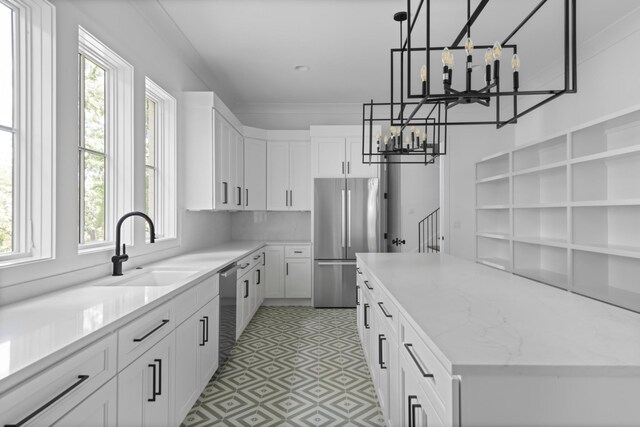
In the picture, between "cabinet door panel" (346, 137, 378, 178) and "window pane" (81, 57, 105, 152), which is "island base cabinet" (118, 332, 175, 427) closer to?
"window pane" (81, 57, 105, 152)

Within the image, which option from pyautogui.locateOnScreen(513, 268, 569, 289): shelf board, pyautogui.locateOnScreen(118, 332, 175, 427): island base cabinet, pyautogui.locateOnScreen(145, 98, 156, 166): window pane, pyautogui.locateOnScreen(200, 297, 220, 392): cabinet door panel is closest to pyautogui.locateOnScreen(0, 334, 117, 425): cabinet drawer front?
pyautogui.locateOnScreen(118, 332, 175, 427): island base cabinet

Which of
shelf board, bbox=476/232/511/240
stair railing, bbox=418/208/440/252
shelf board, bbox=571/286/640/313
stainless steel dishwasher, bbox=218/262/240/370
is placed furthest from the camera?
stair railing, bbox=418/208/440/252

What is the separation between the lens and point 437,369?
1043mm

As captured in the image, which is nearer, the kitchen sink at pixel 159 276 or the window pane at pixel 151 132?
the kitchen sink at pixel 159 276

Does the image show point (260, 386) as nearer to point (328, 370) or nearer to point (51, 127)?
point (328, 370)

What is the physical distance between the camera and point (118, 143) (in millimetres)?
2605

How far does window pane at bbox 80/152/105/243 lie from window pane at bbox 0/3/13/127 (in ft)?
1.95

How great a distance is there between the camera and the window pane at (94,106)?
7.63ft

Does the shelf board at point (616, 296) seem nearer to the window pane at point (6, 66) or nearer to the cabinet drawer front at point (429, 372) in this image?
the cabinet drawer front at point (429, 372)

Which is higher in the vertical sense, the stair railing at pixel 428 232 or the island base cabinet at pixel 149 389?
the stair railing at pixel 428 232

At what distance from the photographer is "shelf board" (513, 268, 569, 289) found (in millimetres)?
3422

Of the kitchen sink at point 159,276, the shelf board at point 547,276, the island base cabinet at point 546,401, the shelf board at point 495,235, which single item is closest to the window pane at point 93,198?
the kitchen sink at point 159,276

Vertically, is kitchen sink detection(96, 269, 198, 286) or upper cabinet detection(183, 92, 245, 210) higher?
upper cabinet detection(183, 92, 245, 210)

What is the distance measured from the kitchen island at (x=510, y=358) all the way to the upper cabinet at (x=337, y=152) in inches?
131
